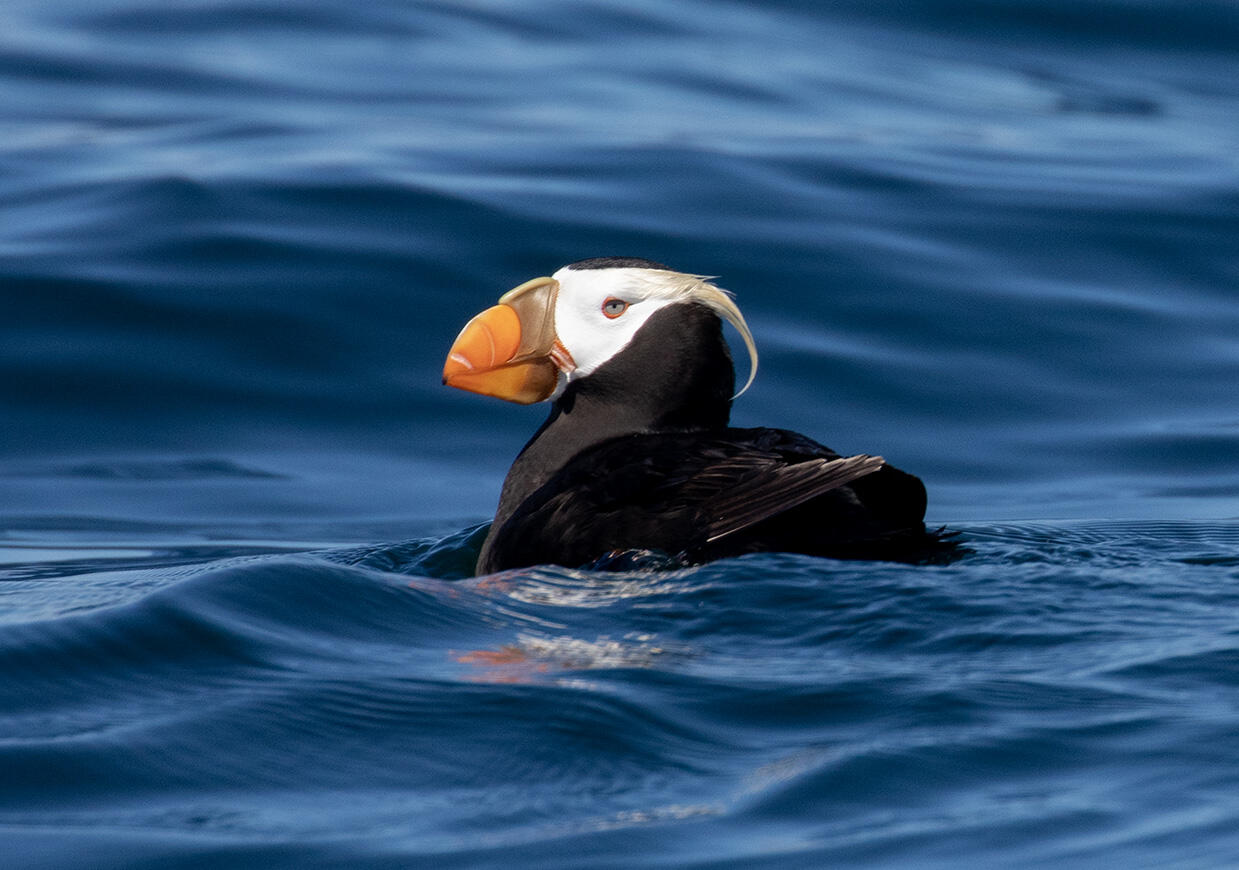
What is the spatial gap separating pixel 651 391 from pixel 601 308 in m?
0.25

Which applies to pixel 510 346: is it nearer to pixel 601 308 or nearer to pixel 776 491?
pixel 601 308


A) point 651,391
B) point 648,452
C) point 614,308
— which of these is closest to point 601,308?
point 614,308

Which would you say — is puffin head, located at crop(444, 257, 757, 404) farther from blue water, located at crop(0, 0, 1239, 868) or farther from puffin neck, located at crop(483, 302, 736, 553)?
blue water, located at crop(0, 0, 1239, 868)

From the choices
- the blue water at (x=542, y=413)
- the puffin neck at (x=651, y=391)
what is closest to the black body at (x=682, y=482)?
the puffin neck at (x=651, y=391)

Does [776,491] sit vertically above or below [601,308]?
below

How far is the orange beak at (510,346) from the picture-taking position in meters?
4.45

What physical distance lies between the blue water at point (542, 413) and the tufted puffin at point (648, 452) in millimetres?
143

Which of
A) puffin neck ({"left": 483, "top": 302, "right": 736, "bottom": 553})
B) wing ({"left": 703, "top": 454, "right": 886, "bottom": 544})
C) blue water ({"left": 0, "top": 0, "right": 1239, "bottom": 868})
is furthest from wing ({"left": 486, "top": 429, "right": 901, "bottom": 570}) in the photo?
puffin neck ({"left": 483, "top": 302, "right": 736, "bottom": 553})

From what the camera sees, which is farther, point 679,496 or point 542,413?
point 542,413

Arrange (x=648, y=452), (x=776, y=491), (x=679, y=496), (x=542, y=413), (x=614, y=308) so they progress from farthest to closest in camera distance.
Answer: (x=542, y=413)
(x=614, y=308)
(x=648, y=452)
(x=679, y=496)
(x=776, y=491)

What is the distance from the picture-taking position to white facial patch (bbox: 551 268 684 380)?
438 cm

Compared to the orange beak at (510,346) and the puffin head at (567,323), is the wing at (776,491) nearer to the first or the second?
the puffin head at (567,323)

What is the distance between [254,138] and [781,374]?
4.36 meters

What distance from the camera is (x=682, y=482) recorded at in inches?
149
